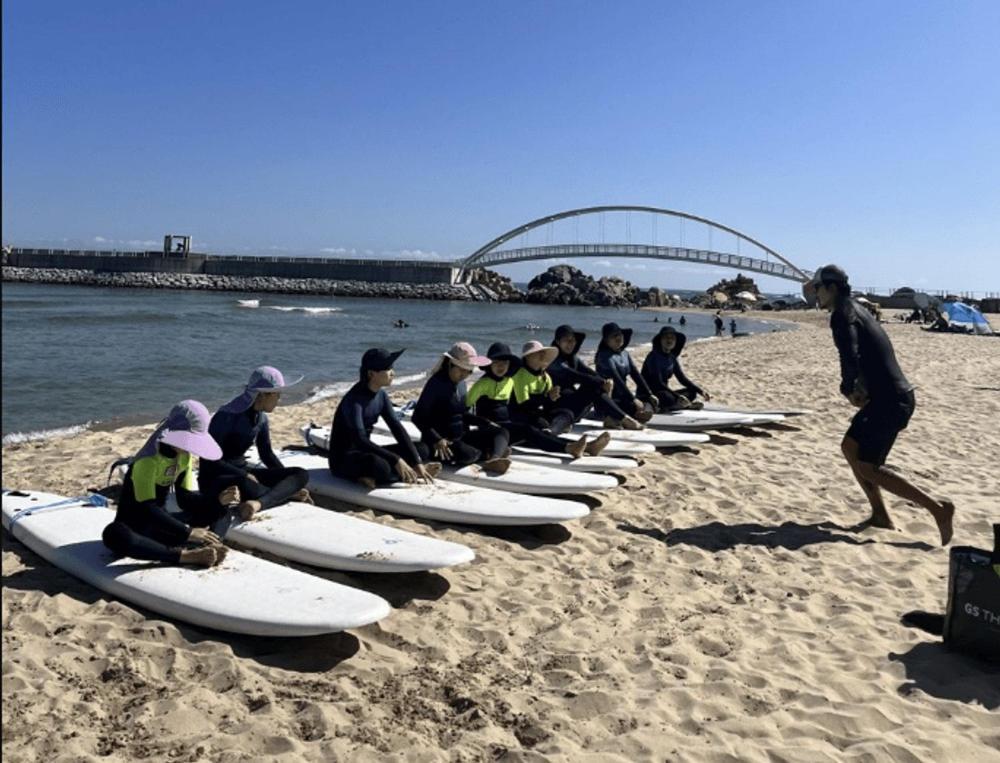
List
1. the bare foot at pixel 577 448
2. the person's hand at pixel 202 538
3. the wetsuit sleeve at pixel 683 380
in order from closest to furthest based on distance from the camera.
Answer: the person's hand at pixel 202 538
the bare foot at pixel 577 448
the wetsuit sleeve at pixel 683 380

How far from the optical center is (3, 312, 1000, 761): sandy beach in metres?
3.12

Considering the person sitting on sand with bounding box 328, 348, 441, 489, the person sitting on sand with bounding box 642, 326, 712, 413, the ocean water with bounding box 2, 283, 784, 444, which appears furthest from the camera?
the ocean water with bounding box 2, 283, 784, 444

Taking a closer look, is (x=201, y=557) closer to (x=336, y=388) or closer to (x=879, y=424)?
(x=879, y=424)

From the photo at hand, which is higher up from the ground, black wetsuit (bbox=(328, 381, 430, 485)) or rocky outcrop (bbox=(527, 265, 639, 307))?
rocky outcrop (bbox=(527, 265, 639, 307))

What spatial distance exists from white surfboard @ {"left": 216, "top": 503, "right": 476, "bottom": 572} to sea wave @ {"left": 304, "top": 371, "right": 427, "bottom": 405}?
8523mm

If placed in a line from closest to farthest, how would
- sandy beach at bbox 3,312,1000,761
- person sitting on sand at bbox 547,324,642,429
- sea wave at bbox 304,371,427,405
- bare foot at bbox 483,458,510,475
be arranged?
sandy beach at bbox 3,312,1000,761, bare foot at bbox 483,458,510,475, person sitting on sand at bbox 547,324,642,429, sea wave at bbox 304,371,427,405

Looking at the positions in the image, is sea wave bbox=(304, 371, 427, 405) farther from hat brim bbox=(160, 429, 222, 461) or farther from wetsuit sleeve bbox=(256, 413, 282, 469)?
hat brim bbox=(160, 429, 222, 461)

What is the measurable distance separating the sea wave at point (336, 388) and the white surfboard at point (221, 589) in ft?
29.0

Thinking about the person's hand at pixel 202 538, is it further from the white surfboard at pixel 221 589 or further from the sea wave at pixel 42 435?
the sea wave at pixel 42 435

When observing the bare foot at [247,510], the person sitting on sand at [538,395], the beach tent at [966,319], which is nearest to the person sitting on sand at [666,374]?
the person sitting on sand at [538,395]

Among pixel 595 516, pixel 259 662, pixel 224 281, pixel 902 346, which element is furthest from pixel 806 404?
pixel 224 281

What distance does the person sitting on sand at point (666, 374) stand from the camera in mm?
9992

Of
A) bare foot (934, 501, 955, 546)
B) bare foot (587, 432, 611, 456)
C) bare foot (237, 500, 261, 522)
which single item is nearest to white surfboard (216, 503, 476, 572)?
bare foot (237, 500, 261, 522)

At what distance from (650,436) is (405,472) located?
3494 millimetres
